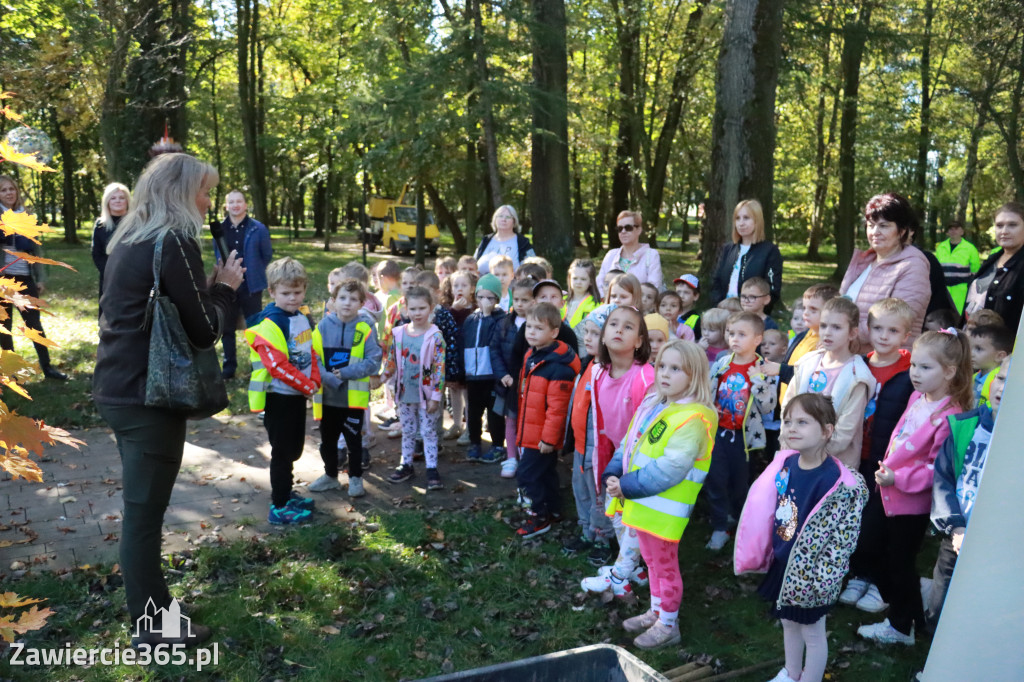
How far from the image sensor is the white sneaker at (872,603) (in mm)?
4500

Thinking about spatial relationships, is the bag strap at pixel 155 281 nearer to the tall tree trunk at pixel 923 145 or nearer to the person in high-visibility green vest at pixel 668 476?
the person in high-visibility green vest at pixel 668 476

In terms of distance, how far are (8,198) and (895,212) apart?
7778 millimetres


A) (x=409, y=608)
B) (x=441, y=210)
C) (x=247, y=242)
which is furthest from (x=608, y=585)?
(x=441, y=210)

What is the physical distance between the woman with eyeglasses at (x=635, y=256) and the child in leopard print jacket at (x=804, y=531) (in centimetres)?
353

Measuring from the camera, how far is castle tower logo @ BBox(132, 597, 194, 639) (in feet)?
12.9

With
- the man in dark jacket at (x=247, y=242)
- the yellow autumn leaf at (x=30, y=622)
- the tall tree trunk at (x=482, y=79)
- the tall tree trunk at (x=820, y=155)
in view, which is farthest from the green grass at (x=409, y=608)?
the tall tree trunk at (x=820, y=155)

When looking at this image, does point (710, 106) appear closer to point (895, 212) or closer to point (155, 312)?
point (895, 212)

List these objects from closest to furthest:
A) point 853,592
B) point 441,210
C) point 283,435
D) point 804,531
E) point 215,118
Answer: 1. point 804,531
2. point 853,592
3. point 283,435
4. point 441,210
5. point 215,118

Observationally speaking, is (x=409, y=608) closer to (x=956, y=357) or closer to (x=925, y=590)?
(x=925, y=590)

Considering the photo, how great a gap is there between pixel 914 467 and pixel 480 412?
3.85 m

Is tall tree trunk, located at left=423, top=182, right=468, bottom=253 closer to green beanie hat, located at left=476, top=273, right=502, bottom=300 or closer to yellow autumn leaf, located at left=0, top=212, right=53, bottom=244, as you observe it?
green beanie hat, located at left=476, top=273, right=502, bottom=300

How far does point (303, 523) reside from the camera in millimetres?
5590

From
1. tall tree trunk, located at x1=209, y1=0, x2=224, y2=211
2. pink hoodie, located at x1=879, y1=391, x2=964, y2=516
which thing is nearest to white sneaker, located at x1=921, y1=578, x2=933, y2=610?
pink hoodie, located at x1=879, y1=391, x2=964, y2=516

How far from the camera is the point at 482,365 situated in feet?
22.2
